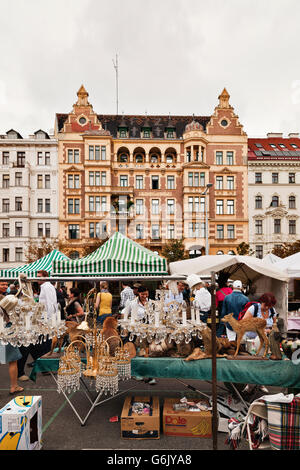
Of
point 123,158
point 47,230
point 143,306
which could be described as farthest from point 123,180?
point 143,306

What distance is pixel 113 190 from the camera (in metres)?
31.0

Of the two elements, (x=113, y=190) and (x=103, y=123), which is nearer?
(x=113, y=190)

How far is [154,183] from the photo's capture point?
105 ft

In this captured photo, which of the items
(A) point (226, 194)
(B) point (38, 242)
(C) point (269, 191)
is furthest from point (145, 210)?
(C) point (269, 191)

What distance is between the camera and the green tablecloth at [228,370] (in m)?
4.20

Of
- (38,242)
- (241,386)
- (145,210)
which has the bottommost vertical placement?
(241,386)

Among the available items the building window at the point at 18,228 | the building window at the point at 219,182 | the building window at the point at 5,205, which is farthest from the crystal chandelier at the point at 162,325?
the building window at the point at 5,205

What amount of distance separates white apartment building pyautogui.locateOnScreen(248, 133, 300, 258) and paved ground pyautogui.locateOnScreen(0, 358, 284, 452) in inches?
1102

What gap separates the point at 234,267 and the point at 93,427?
20.5 feet

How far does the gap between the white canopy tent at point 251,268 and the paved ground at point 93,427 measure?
Result: 8.90 ft

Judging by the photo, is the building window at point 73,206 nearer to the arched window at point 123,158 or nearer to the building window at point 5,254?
the arched window at point 123,158

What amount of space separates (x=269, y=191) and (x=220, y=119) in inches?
360

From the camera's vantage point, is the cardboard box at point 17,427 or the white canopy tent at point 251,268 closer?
the cardboard box at point 17,427
